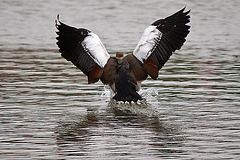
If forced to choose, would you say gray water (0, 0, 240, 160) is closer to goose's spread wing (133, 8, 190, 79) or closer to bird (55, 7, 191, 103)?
bird (55, 7, 191, 103)

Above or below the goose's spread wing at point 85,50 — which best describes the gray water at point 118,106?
below

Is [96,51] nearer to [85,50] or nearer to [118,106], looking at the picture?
[85,50]

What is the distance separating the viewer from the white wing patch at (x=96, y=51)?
10.8m

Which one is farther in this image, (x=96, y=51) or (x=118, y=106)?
(x=96, y=51)

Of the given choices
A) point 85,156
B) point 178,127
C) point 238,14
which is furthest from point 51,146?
point 238,14

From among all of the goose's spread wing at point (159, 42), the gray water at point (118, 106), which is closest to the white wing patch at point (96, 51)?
the goose's spread wing at point (159, 42)

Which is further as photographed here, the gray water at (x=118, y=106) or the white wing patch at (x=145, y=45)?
the white wing patch at (x=145, y=45)

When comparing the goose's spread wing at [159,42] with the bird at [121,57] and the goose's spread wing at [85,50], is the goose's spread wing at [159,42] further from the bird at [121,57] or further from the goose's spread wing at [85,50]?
the goose's spread wing at [85,50]

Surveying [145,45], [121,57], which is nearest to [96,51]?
[121,57]

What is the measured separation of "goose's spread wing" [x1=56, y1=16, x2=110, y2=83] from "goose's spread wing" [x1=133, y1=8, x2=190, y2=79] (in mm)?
623

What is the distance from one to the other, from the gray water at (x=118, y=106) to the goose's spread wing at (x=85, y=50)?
55 cm

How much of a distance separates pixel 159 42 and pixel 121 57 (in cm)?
73

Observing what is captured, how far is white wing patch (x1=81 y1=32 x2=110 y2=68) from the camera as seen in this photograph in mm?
10797

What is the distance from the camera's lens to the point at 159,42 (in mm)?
10992
